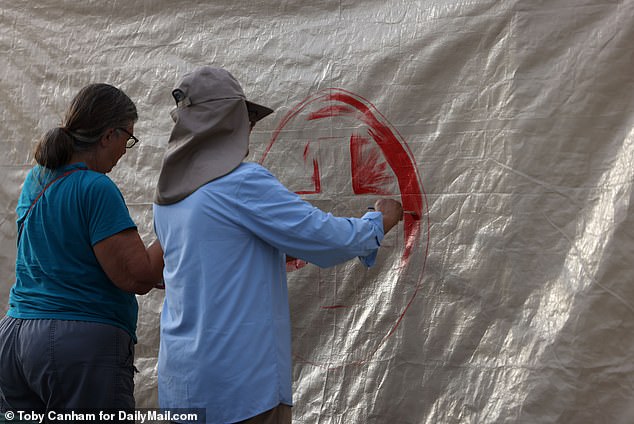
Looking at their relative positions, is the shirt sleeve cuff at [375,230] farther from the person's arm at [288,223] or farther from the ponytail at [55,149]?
the ponytail at [55,149]

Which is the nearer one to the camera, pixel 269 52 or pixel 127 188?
pixel 269 52

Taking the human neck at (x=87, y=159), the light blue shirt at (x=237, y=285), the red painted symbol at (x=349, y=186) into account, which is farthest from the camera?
the red painted symbol at (x=349, y=186)

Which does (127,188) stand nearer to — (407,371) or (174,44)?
(174,44)

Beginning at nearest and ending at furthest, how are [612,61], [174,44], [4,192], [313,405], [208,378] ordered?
1. [208,378]
2. [612,61]
3. [313,405]
4. [174,44]
5. [4,192]

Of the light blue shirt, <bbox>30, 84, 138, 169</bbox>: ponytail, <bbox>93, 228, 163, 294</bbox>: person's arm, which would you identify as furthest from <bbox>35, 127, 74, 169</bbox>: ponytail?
the light blue shirt

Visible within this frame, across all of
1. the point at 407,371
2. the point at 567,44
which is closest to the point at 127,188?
the point at 407,371

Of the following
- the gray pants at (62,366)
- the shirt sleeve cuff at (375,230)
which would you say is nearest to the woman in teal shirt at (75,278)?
the gray pants at (62,366)

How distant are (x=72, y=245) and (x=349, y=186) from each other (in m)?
0.70

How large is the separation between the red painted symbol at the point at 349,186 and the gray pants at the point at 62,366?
0.54 metres

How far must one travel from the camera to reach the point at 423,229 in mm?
1784

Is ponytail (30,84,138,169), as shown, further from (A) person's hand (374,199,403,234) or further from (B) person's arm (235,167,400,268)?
(A) person's hand (374,199,403,234)

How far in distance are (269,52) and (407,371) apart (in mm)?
903

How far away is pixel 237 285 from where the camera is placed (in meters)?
1.33

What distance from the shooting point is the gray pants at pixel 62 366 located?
1454mm
